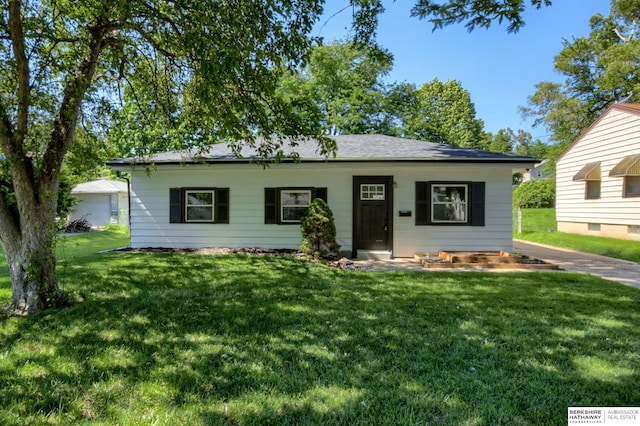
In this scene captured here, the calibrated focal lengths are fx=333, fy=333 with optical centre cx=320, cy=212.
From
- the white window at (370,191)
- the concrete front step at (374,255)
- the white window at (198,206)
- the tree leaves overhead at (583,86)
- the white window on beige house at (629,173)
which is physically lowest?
the concrete front step at (374,255)

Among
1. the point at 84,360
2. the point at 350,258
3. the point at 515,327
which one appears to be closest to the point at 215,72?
the point at 84,360

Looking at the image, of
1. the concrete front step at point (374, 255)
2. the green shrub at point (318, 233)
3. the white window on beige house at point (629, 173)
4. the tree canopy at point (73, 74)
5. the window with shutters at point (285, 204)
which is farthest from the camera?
the white window on beige house at point (629, 173)

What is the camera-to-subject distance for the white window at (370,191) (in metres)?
9.38

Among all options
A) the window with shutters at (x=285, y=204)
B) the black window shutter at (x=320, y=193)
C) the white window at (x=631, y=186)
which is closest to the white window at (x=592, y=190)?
the white window at (x=631, y=186)

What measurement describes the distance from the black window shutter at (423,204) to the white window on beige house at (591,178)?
26.2ft

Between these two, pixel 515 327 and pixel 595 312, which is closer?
pixel 515 327

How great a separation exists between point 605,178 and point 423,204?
26.8 ft

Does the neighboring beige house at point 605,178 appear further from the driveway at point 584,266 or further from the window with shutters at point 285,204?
the window with shutters at point 285,204

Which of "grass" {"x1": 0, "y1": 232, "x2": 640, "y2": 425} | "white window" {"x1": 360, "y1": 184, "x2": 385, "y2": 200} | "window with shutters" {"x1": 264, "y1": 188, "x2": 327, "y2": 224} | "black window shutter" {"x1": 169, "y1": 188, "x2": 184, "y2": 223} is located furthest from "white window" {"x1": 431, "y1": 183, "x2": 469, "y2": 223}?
"black window shutter" {"x1": 169, "y1": 188, "x2": 184, "y2": 223}

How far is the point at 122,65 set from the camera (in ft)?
19.1

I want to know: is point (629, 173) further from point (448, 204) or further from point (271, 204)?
point (271, 204)

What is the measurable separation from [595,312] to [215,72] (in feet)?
18.4

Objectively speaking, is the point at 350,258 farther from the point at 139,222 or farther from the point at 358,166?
the point at 139,222

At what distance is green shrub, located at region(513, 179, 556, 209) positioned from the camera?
2320 centimetres
